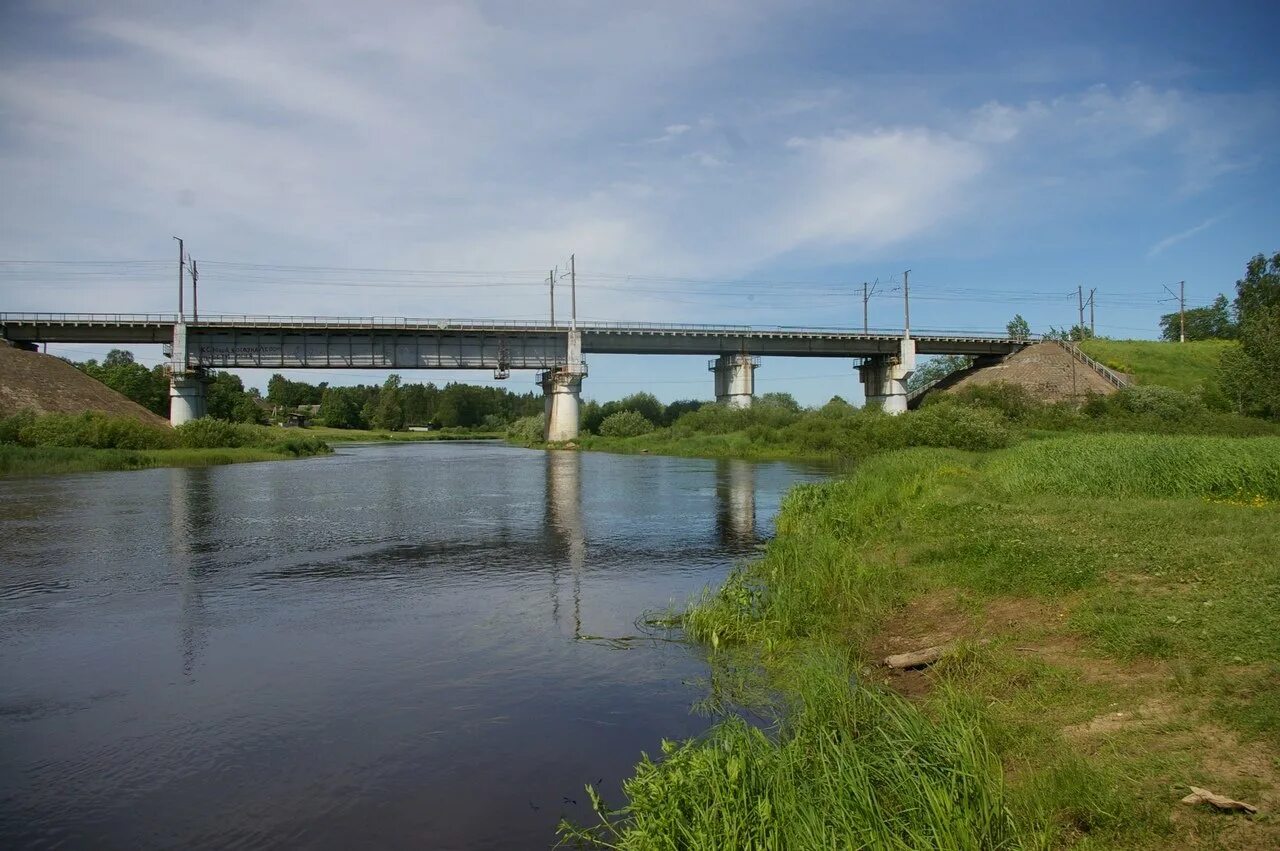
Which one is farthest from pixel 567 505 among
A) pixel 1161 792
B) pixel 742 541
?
pixel 1161 792

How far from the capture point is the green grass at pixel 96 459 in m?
45.9

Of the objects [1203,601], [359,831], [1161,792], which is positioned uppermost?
[1203,601]

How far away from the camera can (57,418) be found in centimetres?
5550

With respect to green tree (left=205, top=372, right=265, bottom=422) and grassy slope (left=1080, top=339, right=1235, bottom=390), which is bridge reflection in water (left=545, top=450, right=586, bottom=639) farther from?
green tree (left=205, top=372, right=265, bottom=422)

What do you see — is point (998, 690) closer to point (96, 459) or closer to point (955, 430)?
point (955, 430)

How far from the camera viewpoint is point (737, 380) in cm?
8700

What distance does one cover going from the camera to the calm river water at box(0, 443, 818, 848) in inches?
301

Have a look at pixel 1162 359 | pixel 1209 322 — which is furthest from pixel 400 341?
pixel 1209 322

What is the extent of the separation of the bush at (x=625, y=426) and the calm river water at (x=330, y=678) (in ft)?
221

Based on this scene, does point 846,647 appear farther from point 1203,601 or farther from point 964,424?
point 964,424

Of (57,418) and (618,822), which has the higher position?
(57,418)

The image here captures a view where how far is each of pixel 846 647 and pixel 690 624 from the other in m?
2.77

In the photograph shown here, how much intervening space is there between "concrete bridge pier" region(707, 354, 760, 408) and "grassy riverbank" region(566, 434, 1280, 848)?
6950 cm

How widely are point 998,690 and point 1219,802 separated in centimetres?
321
